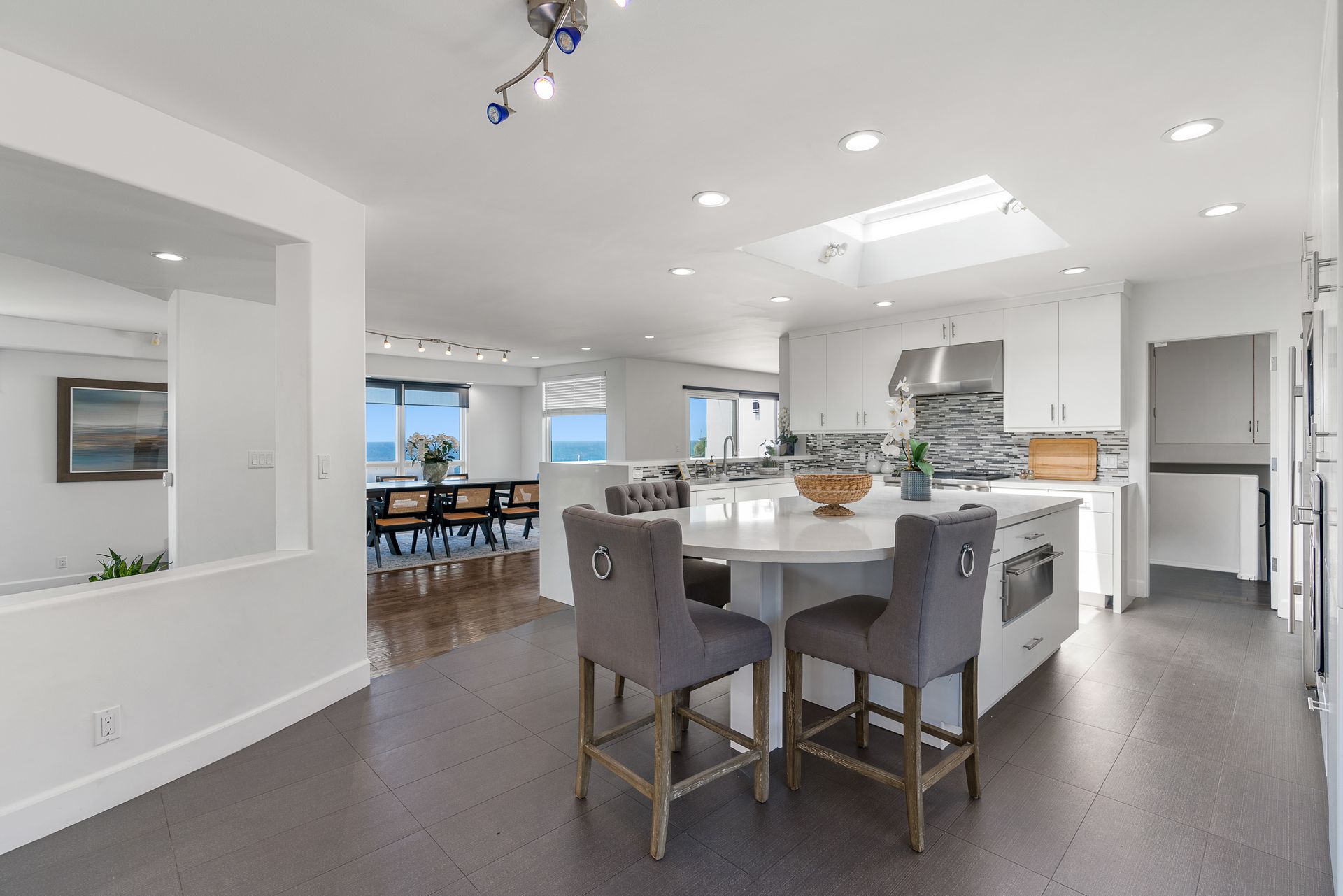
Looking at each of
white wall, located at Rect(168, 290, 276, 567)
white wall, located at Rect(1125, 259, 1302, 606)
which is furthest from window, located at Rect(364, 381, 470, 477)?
white wall, located at Rect(1125, 259, 1302, 606)

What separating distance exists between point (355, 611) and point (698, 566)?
1.61m

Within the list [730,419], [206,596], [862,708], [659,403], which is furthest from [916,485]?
[730,419]

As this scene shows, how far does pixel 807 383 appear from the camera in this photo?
6125 mm

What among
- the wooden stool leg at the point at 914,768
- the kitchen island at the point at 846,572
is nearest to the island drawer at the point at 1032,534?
the kitchen island at the point at 846,572

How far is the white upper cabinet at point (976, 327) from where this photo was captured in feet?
16.0

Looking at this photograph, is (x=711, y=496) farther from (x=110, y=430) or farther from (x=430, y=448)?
(x=110, y=430)

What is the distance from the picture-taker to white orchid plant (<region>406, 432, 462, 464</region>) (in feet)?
23.2

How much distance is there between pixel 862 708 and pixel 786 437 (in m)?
4.21

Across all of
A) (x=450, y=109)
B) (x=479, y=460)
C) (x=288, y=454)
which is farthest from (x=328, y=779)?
(x=479, y=460)

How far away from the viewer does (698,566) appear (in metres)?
2.71

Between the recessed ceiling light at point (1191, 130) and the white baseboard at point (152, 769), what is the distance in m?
3.96

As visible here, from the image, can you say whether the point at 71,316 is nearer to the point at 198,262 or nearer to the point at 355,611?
the point at 198,262

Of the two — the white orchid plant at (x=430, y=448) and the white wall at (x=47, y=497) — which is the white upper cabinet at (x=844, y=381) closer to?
the white orchid plant at (x=430, y=448)

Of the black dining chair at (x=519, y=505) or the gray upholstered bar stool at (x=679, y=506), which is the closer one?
the gray upholstered bar stool at (x=679, y=506)
